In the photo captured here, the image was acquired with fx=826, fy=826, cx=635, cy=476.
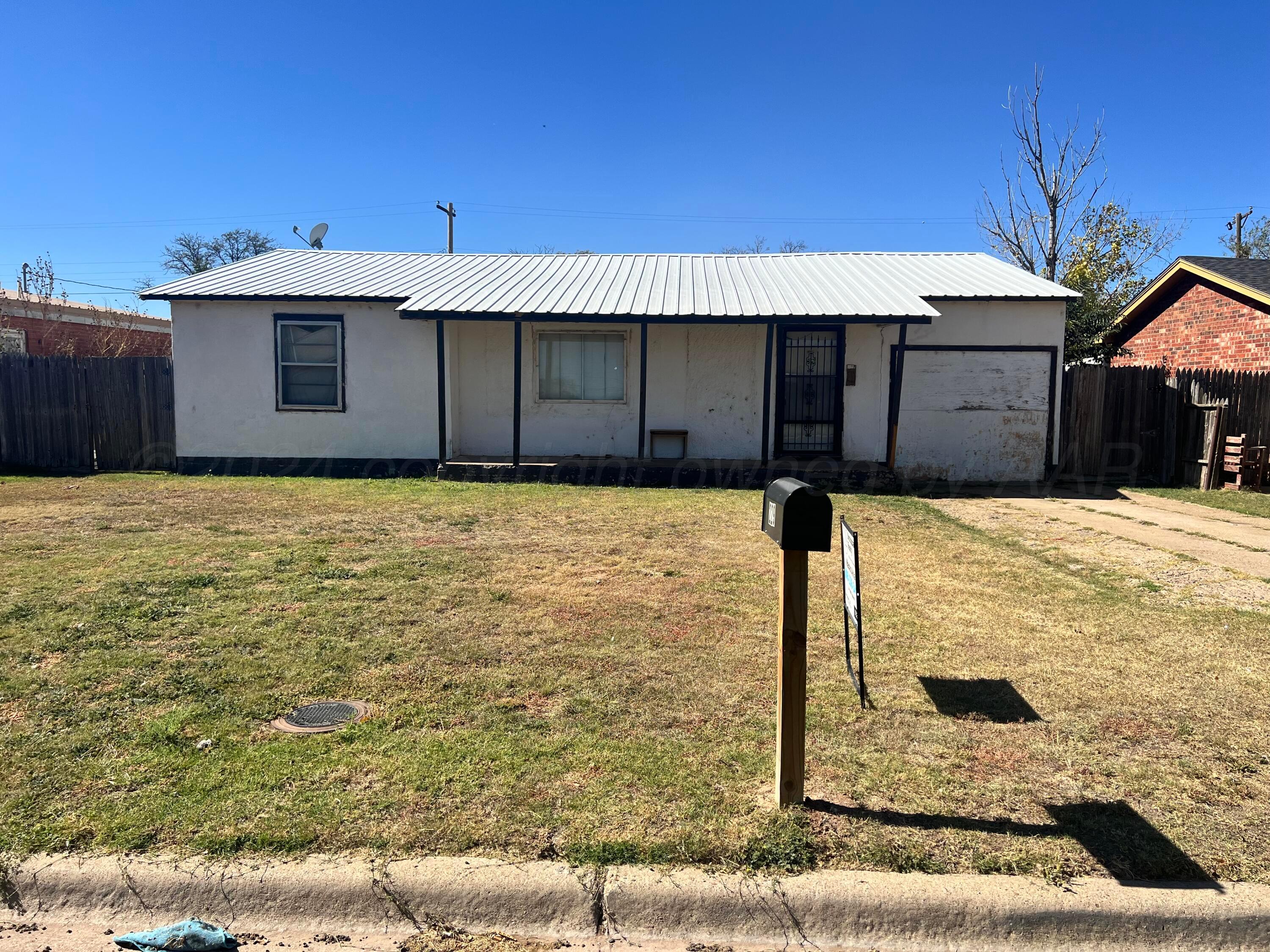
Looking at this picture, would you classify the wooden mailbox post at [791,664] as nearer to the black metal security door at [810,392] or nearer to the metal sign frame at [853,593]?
the metal sign frame at [853,593]

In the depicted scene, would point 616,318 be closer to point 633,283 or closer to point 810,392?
point 633,283

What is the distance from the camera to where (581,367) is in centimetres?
1373

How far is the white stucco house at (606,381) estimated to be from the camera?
42.5 ft

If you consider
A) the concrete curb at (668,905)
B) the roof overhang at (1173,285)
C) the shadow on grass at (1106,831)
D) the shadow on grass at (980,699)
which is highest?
the roof overhang at (1173,285)

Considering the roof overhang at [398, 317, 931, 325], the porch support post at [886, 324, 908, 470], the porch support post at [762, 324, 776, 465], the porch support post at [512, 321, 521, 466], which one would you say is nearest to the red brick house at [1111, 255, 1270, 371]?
the porch support post at [886, 324, 908, 470]

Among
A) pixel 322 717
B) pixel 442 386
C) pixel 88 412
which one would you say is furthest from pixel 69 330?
pixel 322 717

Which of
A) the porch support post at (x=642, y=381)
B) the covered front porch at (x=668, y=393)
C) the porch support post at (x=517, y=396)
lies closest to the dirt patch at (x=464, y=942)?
the porch support post at (x=517, y=396)

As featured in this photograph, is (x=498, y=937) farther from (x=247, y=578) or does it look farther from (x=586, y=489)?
(x=586, y=489)

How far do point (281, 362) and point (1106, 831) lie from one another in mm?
13003

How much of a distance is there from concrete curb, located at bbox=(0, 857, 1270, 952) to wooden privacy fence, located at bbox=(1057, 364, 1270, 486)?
12536 millimetres

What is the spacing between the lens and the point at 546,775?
10.7 feet

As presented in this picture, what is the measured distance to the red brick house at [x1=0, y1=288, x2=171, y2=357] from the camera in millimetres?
20891

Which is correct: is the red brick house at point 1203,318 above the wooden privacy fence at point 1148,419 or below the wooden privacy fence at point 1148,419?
above

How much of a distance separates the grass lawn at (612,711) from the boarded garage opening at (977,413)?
6.19 metres
